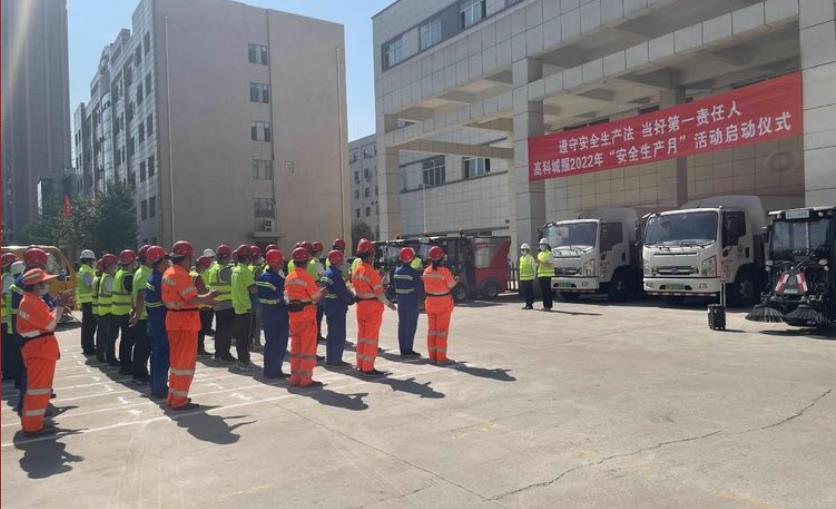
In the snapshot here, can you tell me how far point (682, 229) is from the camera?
16594 mm

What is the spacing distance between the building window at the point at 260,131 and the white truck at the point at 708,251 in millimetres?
34806

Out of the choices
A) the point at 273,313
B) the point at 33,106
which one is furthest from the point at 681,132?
the point at 33,106

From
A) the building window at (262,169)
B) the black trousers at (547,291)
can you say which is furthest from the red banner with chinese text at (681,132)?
the building window at (262,169)

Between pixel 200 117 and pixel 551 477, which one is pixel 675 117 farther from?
pixel 200 117

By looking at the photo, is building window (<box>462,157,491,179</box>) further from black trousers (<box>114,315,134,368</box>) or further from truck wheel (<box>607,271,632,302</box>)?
black trousers (<box>114,315,134,368</box>)

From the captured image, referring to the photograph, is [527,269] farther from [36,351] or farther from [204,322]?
[36,351]

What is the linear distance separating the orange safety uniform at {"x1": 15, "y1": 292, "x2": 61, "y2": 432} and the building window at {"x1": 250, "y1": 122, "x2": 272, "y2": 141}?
4140 centimetres

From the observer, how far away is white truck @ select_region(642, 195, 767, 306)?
52.2 ft

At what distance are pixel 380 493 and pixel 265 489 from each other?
0.90 meters

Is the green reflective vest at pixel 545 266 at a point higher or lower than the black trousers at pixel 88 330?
higher

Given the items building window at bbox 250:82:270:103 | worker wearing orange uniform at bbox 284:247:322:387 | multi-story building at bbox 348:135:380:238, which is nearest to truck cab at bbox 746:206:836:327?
Result: worker wearing orange uniform at bbox 284:247:322:387

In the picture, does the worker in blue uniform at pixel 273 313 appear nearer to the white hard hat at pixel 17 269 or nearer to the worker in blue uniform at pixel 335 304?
the worker in blue uniform at pixel 335 304

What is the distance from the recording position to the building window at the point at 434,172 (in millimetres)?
43750

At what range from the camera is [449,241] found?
21109mm
